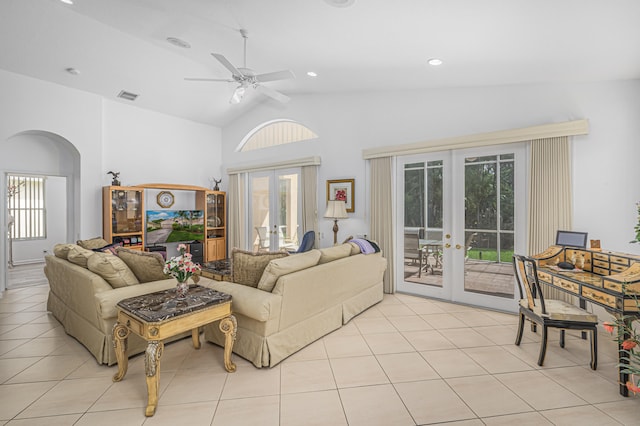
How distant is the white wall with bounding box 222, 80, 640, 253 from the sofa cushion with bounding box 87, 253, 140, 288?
3.35 meters

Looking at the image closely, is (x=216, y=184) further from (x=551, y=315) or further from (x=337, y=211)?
(x=551, y=315)

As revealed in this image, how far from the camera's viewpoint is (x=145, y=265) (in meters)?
2.98

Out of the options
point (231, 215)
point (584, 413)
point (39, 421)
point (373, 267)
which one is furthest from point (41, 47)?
point (584, 413)

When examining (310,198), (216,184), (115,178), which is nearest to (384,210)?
(310,198)

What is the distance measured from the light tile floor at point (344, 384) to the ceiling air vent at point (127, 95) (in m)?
4.06

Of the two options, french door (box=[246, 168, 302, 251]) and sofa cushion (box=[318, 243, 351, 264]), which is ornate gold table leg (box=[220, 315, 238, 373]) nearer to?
sofa cushion (box=[318, 243, 351, 264])

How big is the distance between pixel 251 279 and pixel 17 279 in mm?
5673

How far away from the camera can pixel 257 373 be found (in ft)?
8.25

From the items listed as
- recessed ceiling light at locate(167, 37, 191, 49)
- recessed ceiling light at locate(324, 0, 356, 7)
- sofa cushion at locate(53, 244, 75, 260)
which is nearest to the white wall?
recessed ceiling light at locate(167, 37, 191, 49)

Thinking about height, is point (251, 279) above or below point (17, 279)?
above

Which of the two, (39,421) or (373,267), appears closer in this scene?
(39,421)

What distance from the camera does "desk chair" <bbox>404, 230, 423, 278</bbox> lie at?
469cm

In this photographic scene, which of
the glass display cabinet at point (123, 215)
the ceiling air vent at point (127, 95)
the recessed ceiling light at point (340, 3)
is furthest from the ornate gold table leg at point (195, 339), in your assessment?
the ceiling air vent at point (127, 95)

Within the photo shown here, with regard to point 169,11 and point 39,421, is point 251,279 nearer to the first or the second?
point 39,421
